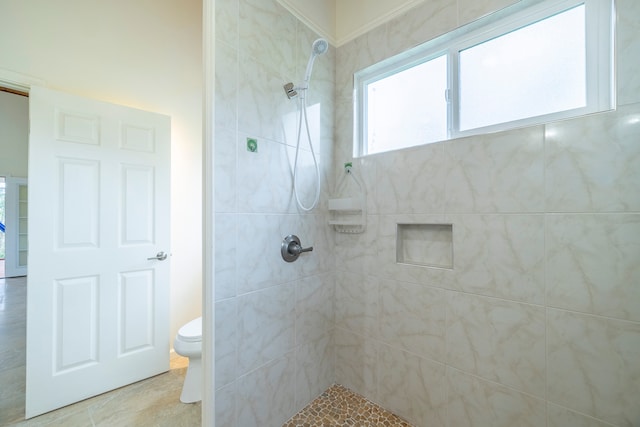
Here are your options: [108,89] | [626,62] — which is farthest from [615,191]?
[108,89]

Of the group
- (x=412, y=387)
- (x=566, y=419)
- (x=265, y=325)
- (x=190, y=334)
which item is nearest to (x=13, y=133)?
(x=190, y=334)

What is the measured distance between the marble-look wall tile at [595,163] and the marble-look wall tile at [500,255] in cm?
14

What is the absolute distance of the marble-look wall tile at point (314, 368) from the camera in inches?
59.5

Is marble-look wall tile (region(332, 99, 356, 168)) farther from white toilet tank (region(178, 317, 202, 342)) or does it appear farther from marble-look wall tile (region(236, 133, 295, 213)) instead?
white toilet tank (region(178, 317, 202, 342))

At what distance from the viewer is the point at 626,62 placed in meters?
0.91

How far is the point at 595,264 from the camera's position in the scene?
953 mm

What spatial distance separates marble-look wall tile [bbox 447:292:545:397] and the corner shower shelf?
26.2 inches

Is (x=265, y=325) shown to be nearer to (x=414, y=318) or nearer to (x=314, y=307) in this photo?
(x=314, y=307)

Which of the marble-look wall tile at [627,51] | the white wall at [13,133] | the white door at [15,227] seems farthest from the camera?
the white door at [15,227]

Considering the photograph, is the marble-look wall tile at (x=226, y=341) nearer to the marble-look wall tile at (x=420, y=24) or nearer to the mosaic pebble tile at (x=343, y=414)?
the mosaic pebble tile at (x=343, y=414)

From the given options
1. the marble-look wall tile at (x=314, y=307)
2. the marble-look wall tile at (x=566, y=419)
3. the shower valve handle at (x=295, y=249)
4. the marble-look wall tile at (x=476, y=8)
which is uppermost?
the marble-look wall tile at (x=476, y=8)

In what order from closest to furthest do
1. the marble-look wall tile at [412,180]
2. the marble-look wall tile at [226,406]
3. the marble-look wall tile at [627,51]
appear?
the marble-look wall tile at [627,51] < the marble-look wall tile at [226,406] < the marble-look wall tile at [412,180]

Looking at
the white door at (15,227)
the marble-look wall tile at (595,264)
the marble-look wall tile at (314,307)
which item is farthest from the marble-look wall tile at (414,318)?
the white door at (15,227)

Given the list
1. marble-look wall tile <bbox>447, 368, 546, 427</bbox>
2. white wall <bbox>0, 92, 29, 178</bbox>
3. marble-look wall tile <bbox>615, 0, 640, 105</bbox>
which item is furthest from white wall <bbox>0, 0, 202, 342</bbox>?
white wall <bbox>0, 92, 29, 178</bbox>
